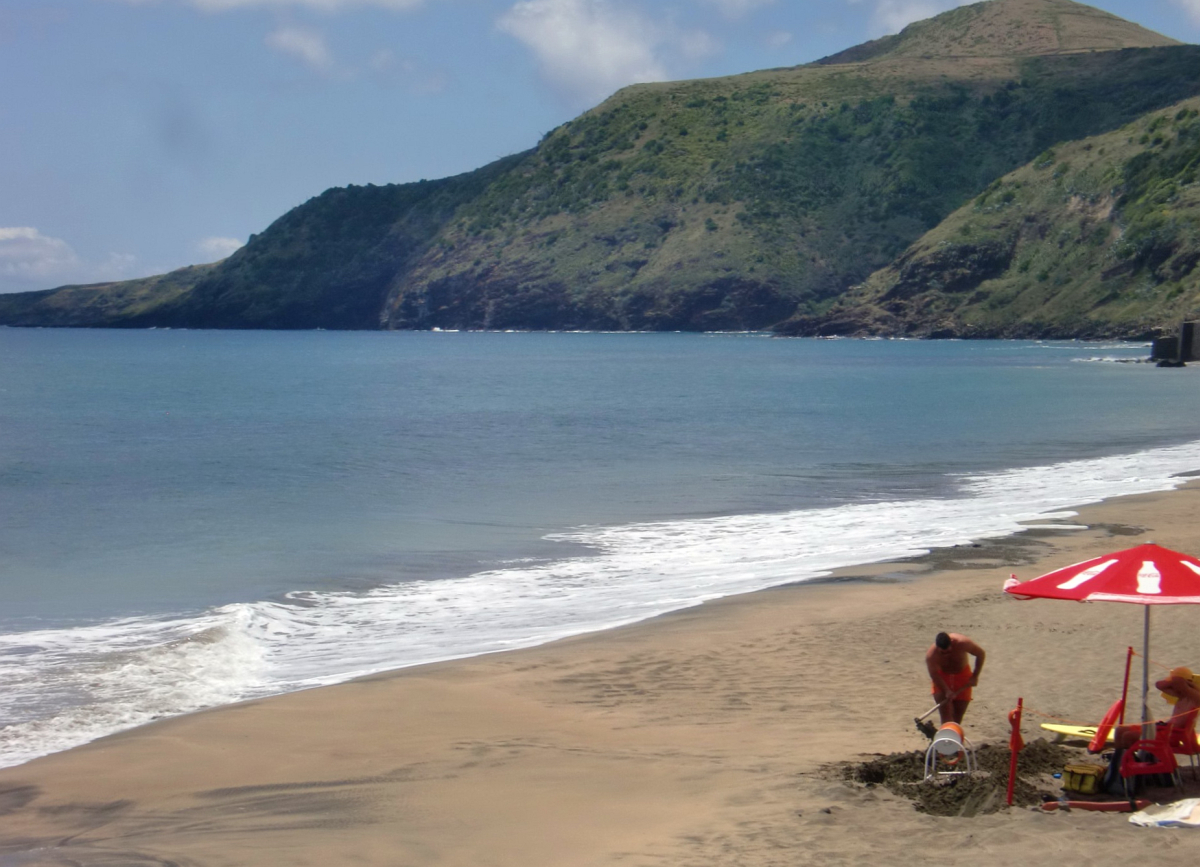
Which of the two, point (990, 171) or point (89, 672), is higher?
point (990, 171)

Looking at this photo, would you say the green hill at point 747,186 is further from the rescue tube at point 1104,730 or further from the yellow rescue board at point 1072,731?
the rescue tube at point 1104,730

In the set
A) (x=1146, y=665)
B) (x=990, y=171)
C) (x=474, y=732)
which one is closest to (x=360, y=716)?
(x=474, y=732)

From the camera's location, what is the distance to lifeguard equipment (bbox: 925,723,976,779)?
8.10 meters

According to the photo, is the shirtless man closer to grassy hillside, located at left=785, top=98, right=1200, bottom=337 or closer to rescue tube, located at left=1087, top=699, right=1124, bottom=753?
rescue tube, located at left=1087, top=699, right=1124, bottom=753

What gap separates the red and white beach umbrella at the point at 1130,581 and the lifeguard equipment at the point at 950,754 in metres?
0.96

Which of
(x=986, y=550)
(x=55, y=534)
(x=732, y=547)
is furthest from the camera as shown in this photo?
(x=55, y=534)

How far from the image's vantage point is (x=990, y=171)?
6358 inches

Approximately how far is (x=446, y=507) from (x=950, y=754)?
1686 cm

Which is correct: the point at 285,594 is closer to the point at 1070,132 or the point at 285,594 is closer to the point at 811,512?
the point at 811,512

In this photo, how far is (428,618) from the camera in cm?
1430

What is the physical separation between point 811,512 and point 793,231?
138074 mm

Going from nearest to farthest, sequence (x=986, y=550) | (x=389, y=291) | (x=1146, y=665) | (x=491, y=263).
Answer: (x=1146, y=665) → (x=986, y=550) → (x=491, y=263) → (x=389, y=291)

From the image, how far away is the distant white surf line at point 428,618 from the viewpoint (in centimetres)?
1111

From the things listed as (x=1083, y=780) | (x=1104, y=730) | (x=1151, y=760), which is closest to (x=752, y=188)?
(x=1104, y=730)
